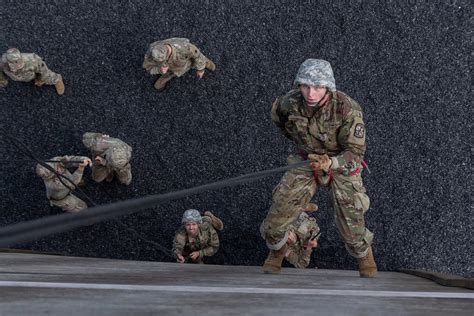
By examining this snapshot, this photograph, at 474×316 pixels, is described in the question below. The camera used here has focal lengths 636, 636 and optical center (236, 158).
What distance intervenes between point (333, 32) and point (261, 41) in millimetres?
576

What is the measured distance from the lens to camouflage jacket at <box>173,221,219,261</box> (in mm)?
4816

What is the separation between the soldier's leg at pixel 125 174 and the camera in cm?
478

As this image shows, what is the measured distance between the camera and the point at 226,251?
5082 millimetres

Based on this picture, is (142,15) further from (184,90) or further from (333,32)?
(333,32)

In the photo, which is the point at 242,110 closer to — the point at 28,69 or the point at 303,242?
the point at 303,242

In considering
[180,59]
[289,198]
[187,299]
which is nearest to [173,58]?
[180,59]

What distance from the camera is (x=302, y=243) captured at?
15.8ft

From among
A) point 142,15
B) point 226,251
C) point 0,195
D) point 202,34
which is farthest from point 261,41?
point 0,195

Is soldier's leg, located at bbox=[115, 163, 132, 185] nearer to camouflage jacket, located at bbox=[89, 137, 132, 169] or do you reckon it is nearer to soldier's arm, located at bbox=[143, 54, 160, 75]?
camouflage jacket, located at bbox=[89, 137, 132, 169]

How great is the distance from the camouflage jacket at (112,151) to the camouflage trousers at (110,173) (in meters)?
0.07

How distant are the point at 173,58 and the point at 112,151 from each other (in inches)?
32.4

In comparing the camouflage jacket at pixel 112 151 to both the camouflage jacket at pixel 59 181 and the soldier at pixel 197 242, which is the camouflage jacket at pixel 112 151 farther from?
the soldier at pixel 197 242

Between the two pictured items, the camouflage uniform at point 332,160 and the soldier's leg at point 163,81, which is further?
the soldier's leg at point 163,81

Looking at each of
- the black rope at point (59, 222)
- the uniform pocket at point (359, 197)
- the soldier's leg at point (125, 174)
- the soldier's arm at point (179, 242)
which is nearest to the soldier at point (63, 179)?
the soldier's leg at point (125, 174)
